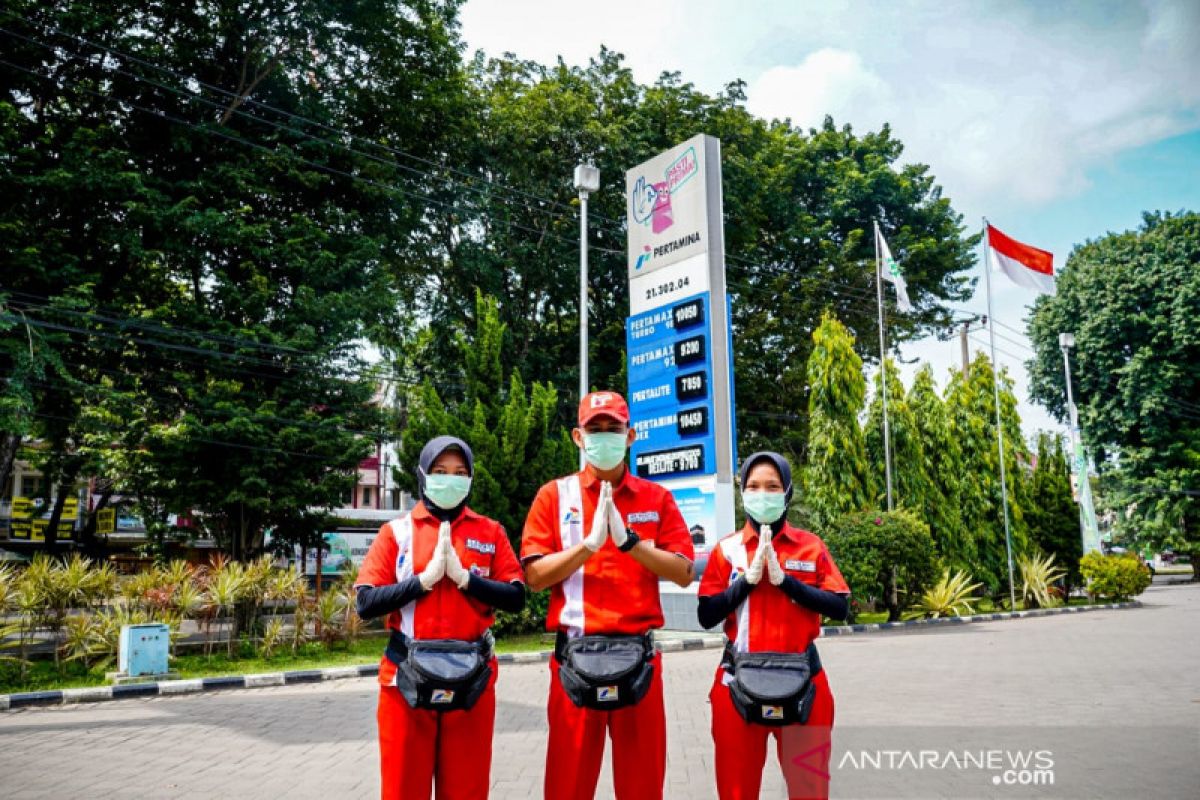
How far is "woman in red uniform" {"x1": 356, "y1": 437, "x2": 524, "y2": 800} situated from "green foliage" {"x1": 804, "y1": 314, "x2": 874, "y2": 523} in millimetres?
19579

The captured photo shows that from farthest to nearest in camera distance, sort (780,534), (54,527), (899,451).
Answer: (54,527) → (899,451) → (780,534)

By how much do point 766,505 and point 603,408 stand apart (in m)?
0.87

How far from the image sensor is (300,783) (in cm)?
630

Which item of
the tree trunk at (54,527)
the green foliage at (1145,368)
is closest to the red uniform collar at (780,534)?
the tree trunk at (54,527)

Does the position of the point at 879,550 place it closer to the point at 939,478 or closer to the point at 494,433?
the point at 939,478

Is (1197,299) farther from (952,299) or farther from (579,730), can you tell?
(579,730)

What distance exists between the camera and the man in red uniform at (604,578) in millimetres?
3525

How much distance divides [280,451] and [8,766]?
1176 cm

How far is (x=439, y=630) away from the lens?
3.64 m

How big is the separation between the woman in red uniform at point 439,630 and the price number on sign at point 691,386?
12.0m

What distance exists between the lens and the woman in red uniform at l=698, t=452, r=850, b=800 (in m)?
3.60

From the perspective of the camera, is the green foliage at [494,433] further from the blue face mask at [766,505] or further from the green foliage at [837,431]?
the blue face mask at [766,505]

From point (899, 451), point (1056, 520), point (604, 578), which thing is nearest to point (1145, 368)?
point (1056, 520)

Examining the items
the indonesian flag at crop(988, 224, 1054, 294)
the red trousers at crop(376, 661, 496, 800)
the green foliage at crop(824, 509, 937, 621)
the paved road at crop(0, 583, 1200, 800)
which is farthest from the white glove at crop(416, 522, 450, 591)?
the indonesian flag at crop(988, 224, 1054, 294)
